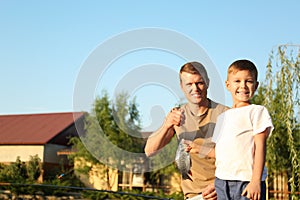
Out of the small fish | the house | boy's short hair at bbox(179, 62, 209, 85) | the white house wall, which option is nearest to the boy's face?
boy's short hair at bbox(179, 62, 209, 85)

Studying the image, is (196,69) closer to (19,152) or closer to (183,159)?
(183,159)

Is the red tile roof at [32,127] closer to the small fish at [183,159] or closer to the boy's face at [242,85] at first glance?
the small fish at [183,159]

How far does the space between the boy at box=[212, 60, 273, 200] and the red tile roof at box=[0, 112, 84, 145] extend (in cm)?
2607

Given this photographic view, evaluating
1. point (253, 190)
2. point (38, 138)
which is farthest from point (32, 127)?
point (253, 190)

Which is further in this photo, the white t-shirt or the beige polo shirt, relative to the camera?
the beige polo shirt

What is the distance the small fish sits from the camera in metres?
2.43

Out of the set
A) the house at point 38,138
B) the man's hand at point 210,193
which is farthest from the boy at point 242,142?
the house at point 38,138

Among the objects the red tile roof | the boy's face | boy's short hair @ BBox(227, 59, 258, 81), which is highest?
the red tile roof

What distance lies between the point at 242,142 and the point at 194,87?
1.13ft

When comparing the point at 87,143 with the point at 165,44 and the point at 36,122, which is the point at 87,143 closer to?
the point at 165,44

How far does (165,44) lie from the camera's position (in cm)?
235

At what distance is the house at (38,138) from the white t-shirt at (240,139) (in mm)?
23732

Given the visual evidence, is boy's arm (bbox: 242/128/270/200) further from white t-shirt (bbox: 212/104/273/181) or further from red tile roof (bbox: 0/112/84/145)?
red tile roof (bbox: 0/112/84/145)

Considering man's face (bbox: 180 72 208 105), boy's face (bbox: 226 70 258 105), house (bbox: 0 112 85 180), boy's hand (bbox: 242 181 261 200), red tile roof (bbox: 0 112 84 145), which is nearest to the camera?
boy's hand (bbox: 242 181 261 200)
